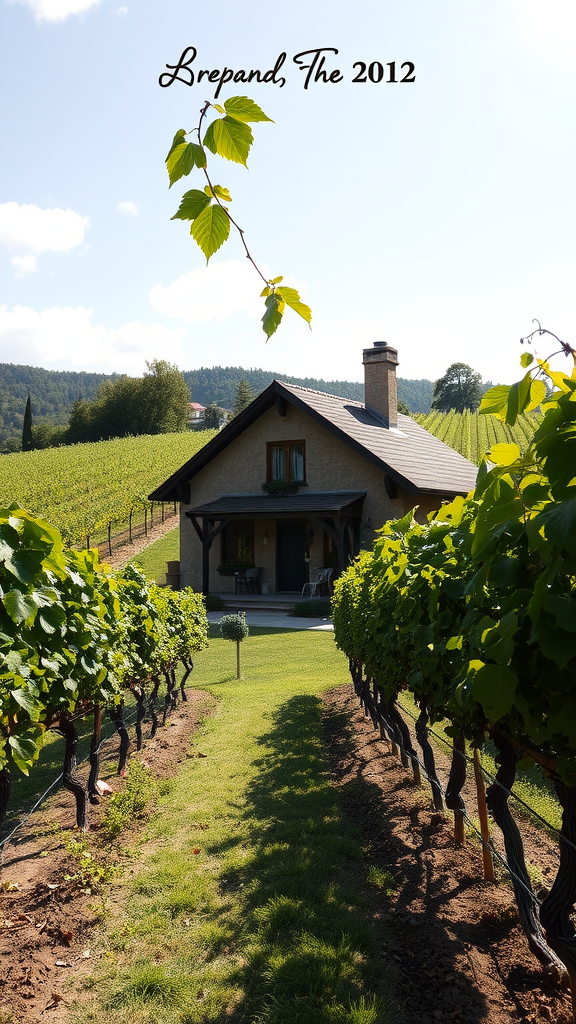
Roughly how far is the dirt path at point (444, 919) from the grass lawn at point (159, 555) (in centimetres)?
2048

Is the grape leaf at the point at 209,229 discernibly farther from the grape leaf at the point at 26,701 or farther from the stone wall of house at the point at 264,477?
the stone wall of house at the point at 264,477

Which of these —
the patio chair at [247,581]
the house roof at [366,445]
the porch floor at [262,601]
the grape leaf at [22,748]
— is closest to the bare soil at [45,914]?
the grape leaf at [22,748]

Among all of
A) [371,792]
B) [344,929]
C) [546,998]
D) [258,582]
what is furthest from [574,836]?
[258,582]

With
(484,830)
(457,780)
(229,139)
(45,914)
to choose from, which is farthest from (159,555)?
(229,139)

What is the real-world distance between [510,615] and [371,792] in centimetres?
442

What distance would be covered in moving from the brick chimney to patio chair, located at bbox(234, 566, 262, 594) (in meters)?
7.11

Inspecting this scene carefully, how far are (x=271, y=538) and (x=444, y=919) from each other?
17875 mm

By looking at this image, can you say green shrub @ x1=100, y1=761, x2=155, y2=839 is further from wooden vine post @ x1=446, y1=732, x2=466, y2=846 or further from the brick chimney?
the brick chimney

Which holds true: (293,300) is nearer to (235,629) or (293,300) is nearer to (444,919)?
(444,919)

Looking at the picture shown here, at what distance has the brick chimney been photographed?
22500mm

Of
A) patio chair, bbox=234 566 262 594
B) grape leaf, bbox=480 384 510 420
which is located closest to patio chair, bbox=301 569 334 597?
patio chair, bbox=234 566 262 594

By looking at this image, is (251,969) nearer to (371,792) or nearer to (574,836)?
(574,836)

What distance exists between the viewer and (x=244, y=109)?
4.38 ft

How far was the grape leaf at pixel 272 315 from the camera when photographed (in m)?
1.44
